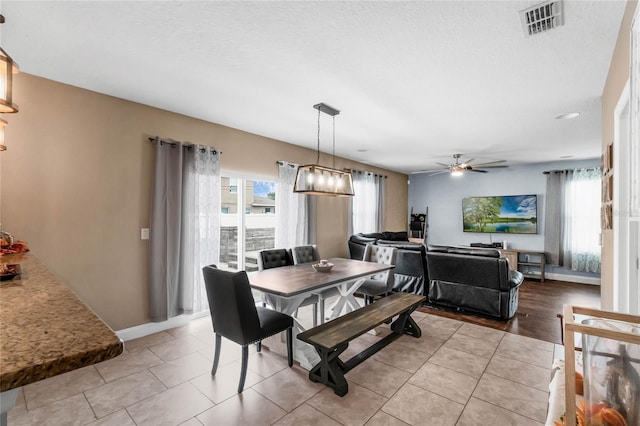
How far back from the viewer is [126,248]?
3.37 m

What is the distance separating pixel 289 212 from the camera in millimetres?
5207

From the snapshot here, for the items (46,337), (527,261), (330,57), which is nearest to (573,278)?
(527,261)

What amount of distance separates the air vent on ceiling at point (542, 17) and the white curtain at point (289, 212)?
3670 millimetres

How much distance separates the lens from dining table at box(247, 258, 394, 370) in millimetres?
2693

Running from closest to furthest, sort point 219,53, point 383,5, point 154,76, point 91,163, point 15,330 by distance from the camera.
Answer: point 15,330
point 383,5
point 219,53
point 154,76
point 91,163

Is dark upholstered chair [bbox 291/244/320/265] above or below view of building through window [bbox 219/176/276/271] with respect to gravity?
Result: below

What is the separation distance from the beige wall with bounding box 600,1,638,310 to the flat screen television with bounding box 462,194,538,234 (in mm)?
4737

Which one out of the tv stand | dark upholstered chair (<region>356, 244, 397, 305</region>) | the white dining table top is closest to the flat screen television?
the tv stand

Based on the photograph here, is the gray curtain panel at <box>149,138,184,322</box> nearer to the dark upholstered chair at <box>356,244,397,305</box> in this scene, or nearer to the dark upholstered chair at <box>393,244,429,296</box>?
the dark upholstered chair at <box>356,244,397,305</box>

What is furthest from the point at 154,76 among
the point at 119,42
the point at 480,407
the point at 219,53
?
the point at 480,407

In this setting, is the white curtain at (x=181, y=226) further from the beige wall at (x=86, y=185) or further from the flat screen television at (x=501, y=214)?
the flat screen television at (x=501, y=214)

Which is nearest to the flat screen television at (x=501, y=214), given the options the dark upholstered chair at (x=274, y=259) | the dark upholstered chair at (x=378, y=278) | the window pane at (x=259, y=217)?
the dark upholstered chair at (x=378, y=278)

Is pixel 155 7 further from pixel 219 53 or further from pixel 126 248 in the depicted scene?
pixel 126 248

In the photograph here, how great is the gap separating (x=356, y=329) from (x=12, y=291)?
2.23 meters
